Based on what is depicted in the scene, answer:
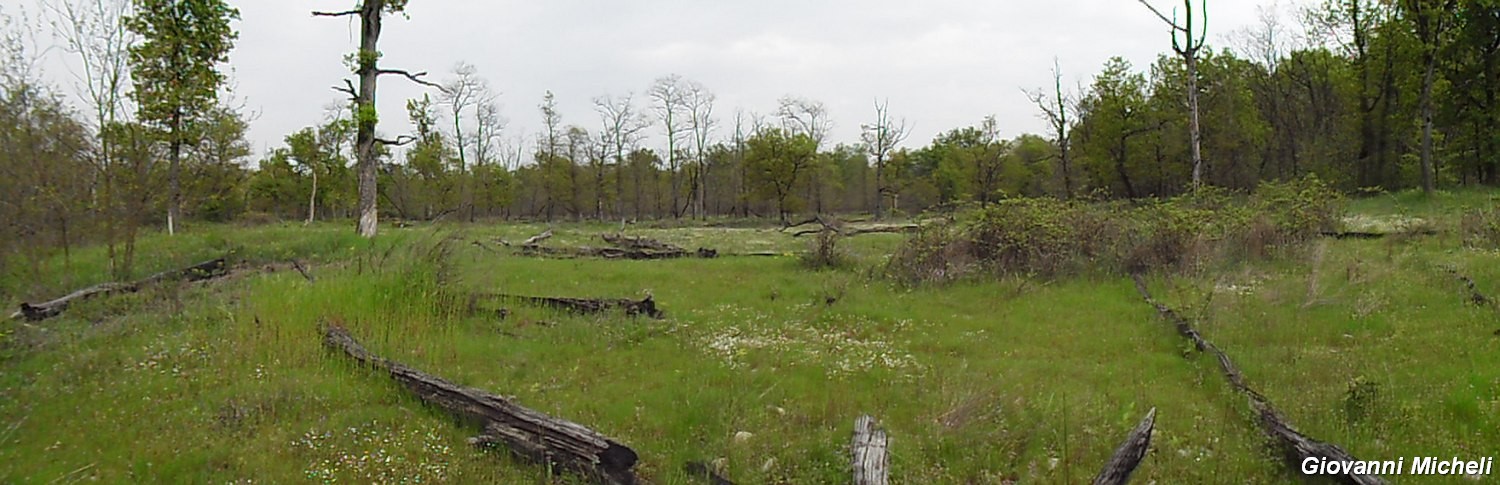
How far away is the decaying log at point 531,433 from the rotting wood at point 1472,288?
32.2ft

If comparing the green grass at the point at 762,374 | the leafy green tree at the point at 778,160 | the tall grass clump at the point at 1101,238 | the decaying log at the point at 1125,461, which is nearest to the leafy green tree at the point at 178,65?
the green grass at the point at 762,374

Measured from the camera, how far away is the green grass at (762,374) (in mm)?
5551

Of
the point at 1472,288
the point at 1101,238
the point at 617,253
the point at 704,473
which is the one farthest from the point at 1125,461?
the point at 617,253

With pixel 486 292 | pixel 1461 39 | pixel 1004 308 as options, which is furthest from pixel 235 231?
pixel 1461 39

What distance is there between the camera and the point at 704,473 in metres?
5.39

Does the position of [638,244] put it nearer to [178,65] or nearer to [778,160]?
[178,65]

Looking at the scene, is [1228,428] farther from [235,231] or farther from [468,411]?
[235,231]

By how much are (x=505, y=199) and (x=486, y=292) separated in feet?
175

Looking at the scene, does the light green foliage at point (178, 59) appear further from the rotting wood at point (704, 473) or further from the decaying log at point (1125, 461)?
the decaying log at point (1125, 461)

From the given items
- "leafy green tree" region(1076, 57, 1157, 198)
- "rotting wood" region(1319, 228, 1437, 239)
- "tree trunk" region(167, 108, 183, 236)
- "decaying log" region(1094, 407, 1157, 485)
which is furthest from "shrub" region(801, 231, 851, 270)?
"leafy green tree" region(1076, 57, 1157, 198)

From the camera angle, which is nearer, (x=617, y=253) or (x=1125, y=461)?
(x=1125, y=461)

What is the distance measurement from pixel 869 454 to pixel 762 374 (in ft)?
9.35

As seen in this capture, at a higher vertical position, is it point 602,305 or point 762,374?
point 602,305

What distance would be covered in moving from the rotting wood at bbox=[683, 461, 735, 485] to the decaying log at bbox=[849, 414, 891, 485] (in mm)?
866
